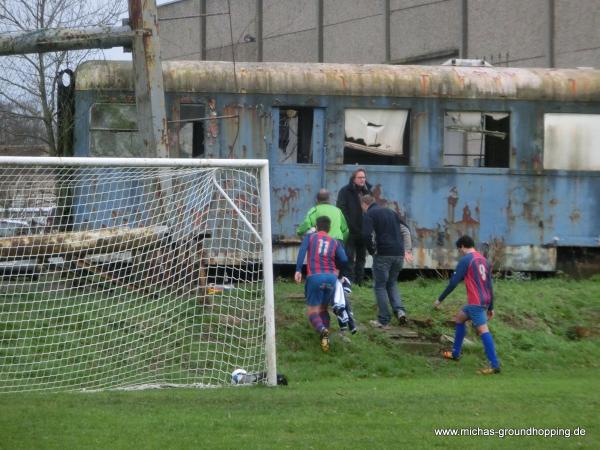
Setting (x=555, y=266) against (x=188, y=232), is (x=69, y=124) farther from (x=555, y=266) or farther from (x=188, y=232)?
(x=555, y=266)

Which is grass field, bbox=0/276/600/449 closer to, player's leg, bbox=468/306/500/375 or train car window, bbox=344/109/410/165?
player's leg, bbox=468/306/500/375

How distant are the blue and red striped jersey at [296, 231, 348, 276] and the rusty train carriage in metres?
4.24

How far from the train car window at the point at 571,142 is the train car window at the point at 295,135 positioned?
4071 millimetres

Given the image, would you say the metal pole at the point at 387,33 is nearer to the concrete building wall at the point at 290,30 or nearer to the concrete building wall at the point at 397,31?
the concrete building wall at the point at 397,31

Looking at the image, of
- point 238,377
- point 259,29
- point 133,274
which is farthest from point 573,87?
point 259,29

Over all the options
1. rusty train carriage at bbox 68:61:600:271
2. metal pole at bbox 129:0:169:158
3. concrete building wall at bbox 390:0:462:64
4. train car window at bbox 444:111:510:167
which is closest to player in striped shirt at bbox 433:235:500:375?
rusty train carriage at bbox 68:61:600:271

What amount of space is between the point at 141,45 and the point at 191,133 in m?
2.02

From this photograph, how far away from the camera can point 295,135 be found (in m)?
17.6

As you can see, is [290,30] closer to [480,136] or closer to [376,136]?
[480,136]

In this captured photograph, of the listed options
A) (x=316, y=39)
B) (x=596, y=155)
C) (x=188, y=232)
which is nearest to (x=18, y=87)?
(x=188, y=232)

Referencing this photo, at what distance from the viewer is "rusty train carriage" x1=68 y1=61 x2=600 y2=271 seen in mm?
17250

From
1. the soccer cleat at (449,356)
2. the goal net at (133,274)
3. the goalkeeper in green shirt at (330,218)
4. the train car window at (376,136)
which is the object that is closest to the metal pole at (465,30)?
the train car window at (376,136)

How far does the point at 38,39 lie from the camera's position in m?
15.8

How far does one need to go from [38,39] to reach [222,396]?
7.91 metres
